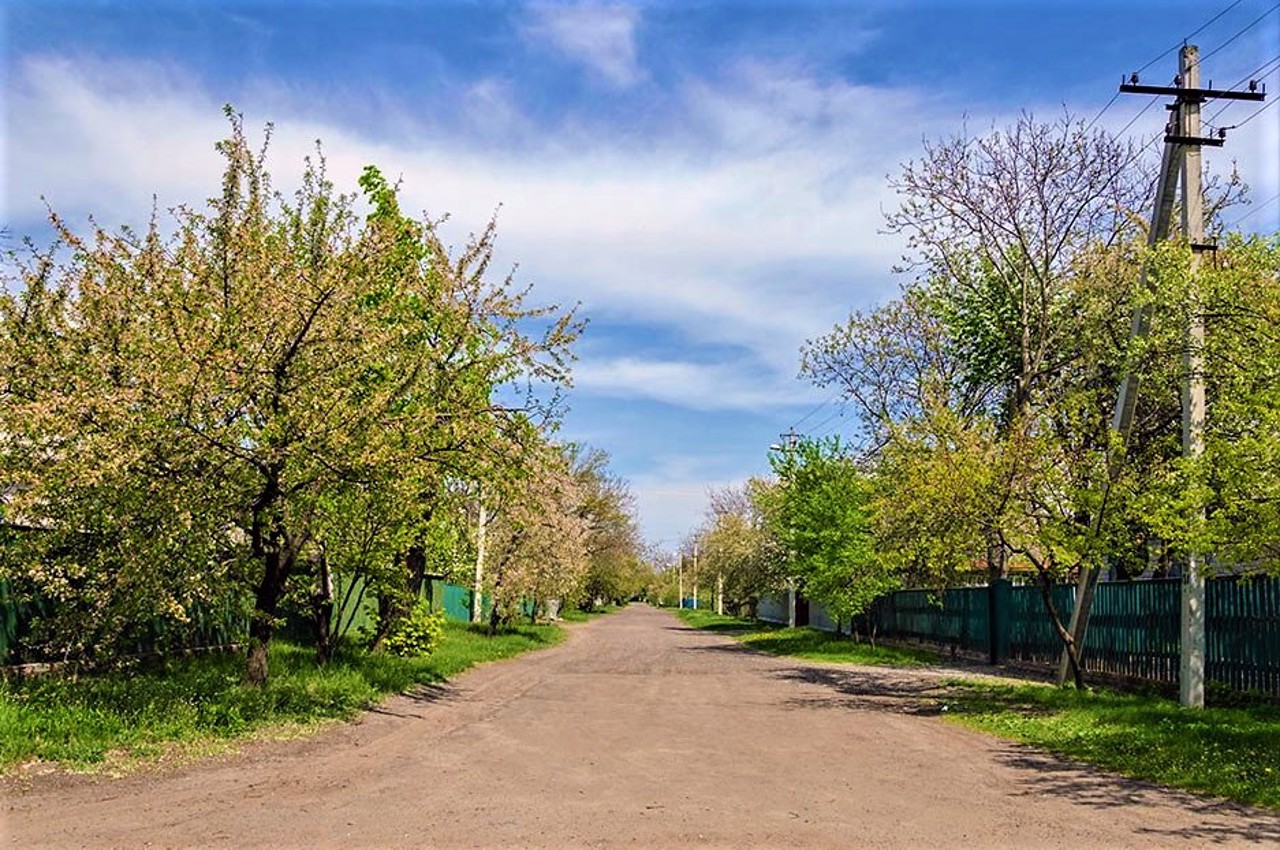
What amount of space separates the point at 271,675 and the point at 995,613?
17676mm

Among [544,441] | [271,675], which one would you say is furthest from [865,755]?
[271,675]

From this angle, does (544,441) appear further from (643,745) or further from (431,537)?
(643,745)

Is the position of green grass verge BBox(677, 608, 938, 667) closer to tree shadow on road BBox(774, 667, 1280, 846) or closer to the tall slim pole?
tree shadow on road BBox(774, 667, 1280, 846)

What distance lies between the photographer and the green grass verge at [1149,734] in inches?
400

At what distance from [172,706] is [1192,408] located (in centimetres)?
1395

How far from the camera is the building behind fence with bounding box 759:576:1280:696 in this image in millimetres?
14797

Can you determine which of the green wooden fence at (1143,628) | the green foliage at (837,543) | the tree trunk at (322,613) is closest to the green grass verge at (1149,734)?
the green wooden fence at (1143,628)

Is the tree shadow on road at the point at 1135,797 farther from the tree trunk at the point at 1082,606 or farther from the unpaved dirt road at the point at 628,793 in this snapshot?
the tree trunk at the point at 1082,606

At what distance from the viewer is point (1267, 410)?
Result: 11.0 meters

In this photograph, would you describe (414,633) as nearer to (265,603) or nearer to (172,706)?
(265,603)

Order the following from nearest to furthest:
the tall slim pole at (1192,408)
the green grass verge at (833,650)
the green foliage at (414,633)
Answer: the tall slim pole at (1192,408)
the green foliage at (414,633)
the green grass verge at (833,650)

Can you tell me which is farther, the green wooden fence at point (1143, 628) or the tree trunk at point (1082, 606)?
the tree trunk at point (1082, 606)

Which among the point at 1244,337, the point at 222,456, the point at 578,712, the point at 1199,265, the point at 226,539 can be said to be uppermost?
the point at 1199,265

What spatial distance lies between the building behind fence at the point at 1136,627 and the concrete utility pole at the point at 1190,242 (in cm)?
71
